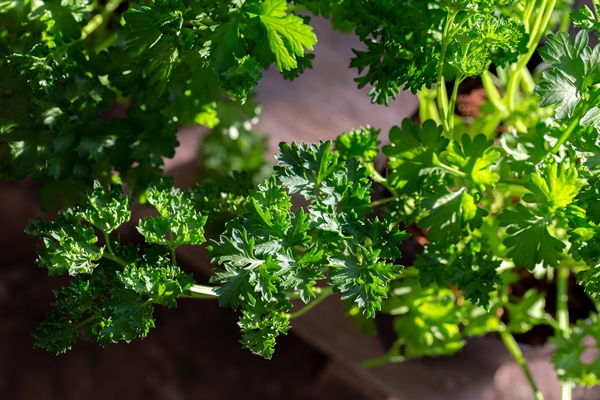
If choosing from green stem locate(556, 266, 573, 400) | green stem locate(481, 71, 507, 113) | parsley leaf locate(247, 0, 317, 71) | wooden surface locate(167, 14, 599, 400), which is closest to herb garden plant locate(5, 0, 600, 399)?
parsley leaf locate(247, 0, 317, 71)

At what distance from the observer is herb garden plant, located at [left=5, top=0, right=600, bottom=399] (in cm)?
60

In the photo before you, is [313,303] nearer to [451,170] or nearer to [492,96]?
[451,170]

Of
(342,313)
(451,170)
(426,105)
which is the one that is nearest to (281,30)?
(451,170)

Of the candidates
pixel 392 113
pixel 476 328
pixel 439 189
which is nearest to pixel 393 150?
pixel 439 189

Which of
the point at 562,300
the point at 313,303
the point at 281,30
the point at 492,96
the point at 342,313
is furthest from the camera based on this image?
the point at 342,313

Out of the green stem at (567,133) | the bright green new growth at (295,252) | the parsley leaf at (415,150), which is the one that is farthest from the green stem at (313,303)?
the green stem at (567,133)

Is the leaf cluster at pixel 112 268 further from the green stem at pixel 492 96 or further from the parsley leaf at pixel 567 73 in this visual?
the green stem at pixel 492 96

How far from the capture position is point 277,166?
644 millimetres

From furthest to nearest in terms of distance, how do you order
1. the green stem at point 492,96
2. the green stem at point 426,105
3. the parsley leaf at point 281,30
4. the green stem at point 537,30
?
the green stem at point 426,105 → the green stem at point 492,96 → the green stem at point 537,30 → the parsley leaf at point 281,30

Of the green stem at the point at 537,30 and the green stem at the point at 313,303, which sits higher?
the green stem at the point at 537,30

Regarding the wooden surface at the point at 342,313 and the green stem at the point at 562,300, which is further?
the wooden surface at the point at 342,313

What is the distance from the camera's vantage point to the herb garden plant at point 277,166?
0.60 meters

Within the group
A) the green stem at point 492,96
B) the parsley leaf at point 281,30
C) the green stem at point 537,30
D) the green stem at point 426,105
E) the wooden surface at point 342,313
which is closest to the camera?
the parsley leaf at point 281,30

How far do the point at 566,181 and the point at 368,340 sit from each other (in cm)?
56
